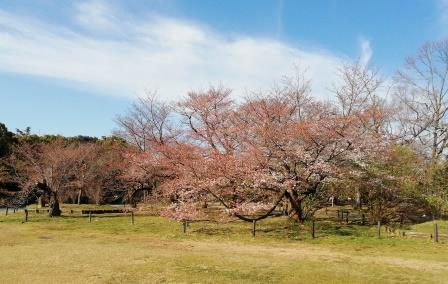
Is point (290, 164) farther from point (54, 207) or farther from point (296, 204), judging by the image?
point (54, 207)

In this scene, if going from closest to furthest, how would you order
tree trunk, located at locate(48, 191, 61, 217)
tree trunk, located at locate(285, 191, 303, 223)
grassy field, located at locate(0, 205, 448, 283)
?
1. grassy field, located at locate(0, 205, 448, 283)
2. tree trunk, located at locate(285, 191, 303, 223)
3. tree trunk, located at locate(48, 191, 61, 217)

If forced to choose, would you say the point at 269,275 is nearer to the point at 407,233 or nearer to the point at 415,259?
the point at 415,259

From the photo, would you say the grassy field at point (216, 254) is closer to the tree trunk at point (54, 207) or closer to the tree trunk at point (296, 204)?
the tree trunk at point (296, 204)

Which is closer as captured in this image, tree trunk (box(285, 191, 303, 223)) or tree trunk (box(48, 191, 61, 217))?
tree trunk (box(285, 191, 303, 223))

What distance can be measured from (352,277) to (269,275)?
96.4 inches

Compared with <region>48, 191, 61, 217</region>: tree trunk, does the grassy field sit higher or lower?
lower

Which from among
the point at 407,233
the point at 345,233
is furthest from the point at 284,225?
the point at 407,233

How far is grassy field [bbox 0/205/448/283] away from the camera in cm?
1262

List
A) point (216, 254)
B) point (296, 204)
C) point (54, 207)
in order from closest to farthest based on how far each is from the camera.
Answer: point (216, 254) < point (296, 204) < point (54, 207)

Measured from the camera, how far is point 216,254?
16.8 m

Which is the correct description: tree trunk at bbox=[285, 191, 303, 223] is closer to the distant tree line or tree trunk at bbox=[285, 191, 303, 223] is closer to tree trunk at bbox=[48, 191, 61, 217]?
the distant tree line

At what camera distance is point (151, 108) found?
40.8 m

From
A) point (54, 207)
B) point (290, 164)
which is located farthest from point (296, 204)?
point (54, 207)

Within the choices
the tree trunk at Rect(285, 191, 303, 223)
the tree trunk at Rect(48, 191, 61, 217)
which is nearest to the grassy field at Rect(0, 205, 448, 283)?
the tree trunk at Rect(285, 191, 303, 223)
